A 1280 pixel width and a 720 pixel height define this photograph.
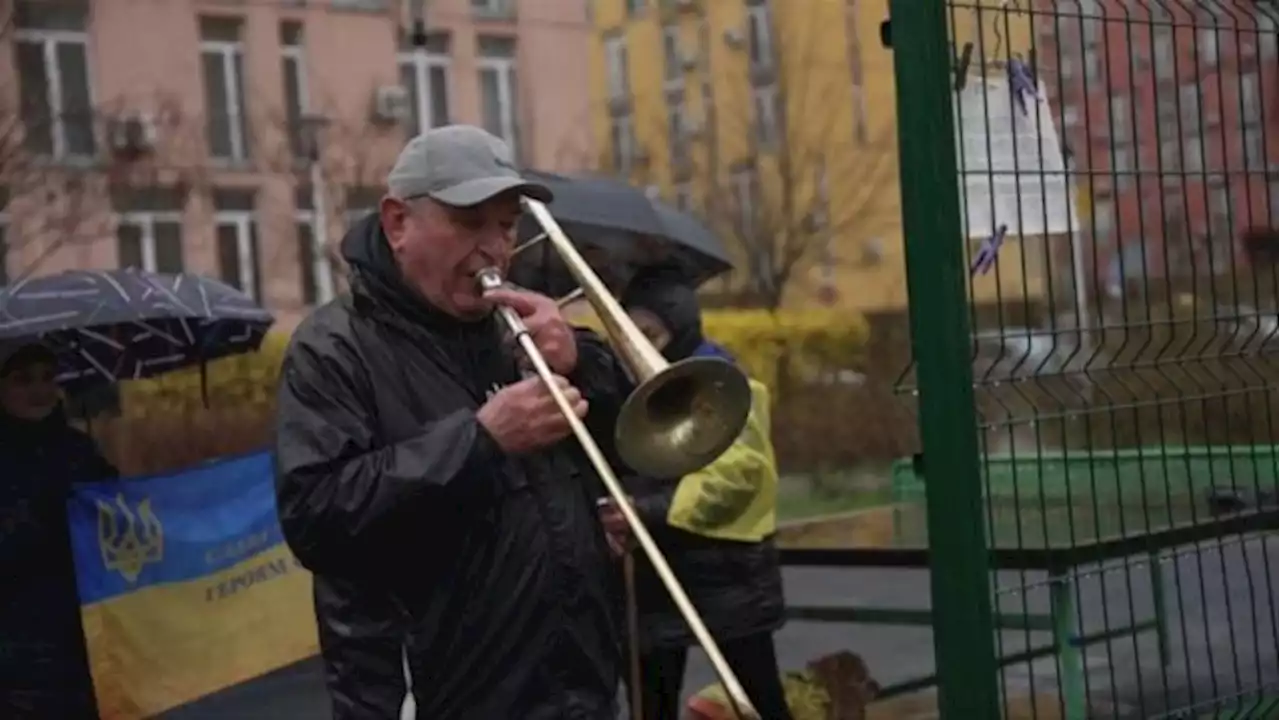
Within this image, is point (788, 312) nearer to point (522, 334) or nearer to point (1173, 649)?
point (1173, 649)

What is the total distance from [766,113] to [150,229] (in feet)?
25.5

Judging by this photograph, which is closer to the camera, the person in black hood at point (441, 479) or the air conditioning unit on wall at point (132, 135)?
the person in black hood at point (441, 479)

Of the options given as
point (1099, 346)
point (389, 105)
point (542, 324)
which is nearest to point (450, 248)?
point (542, 324)

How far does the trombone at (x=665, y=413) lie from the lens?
3.18 metres

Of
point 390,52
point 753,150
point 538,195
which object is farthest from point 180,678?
point 753,150

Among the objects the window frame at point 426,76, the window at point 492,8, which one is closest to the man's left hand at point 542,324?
the window frame at point 426,76

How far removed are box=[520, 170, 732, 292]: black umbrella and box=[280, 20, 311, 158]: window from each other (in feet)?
41.2

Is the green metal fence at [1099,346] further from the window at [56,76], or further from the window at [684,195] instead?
the window at [684,195]

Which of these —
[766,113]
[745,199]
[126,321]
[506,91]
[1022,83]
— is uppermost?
[506,91]

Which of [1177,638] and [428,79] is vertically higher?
[428,79]

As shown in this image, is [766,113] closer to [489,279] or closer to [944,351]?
[944,351]

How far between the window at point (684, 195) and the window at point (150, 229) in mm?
5951

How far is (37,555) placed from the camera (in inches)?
A: 243

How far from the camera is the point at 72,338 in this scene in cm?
770
